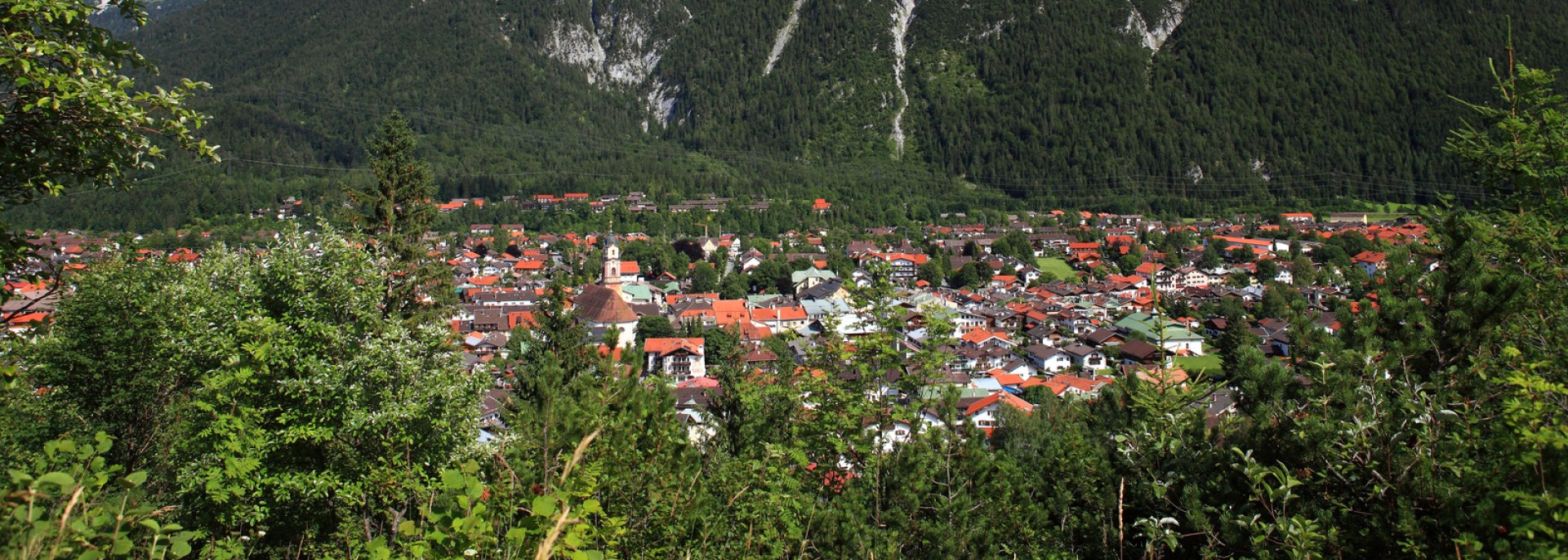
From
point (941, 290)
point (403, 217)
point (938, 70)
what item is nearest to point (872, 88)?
point (938, 70)

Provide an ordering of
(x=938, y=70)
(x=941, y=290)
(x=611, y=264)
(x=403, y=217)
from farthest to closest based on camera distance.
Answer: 1. (x=938, y=70)
2. (x=941, y=290)
3. (x=611, y=264)
4. (x=403, y=217)

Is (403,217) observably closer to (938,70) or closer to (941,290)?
(941,290)

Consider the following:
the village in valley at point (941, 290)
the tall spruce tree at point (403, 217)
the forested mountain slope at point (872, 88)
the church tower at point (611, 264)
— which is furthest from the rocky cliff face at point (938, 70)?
the tall spruce tree at point (403, 217)

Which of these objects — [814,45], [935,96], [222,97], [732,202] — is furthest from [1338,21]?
[222,97]

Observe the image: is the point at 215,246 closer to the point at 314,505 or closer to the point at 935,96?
the point at 314,505

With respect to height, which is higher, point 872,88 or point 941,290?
point 872,88

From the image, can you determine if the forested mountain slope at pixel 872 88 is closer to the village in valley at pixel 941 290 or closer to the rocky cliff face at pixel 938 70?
the rocky cliff face at pixel 938 70
